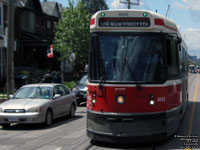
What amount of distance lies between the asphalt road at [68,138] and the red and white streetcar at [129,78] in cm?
41

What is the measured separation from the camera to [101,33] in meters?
8.62

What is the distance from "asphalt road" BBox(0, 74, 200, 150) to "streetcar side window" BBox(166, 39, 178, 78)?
1750 millimetres

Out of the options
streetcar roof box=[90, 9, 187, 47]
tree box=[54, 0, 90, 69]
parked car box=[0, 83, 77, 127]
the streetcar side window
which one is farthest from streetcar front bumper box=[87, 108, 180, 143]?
tree box=[54, 0, 90, 69]

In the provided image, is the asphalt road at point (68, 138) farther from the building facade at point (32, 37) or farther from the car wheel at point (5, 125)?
the building facade at point (32, 37)

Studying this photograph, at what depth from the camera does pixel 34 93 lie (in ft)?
43.1

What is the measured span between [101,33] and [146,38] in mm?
1095

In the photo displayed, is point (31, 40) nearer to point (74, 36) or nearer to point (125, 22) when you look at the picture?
Result: point (74, 36)

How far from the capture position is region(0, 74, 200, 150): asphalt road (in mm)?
8632

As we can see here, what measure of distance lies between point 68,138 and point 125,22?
3.66 metres

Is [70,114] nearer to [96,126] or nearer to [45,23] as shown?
[96,126]

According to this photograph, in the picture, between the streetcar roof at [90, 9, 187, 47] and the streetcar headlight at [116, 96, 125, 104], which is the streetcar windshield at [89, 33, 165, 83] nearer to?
the streetcar roof at [90, 9, 187, 47]

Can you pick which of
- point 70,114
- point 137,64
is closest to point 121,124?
point 137,64


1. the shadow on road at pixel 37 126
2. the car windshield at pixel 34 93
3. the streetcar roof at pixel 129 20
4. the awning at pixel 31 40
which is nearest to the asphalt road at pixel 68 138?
the shadow on road at pixel 37 126

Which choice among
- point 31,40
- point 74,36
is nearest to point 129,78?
point 31,40
